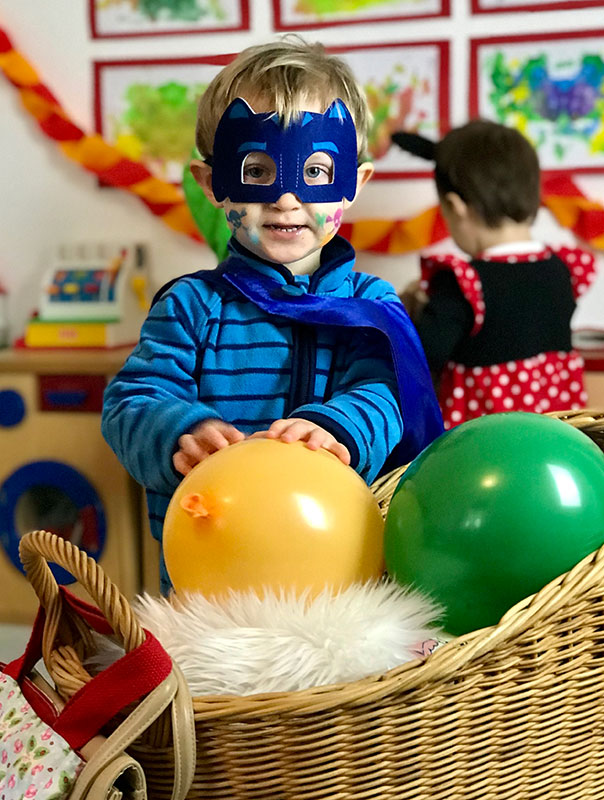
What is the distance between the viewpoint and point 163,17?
101 inches

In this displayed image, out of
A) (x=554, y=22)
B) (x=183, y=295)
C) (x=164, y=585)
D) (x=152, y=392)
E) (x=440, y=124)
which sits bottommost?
(x=164, y=585)

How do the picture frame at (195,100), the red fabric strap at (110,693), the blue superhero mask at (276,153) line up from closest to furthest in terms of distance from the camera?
the red fabric strap at (110,693)
the blue superhero mask at (276,153)
the picture frame at (195,100)

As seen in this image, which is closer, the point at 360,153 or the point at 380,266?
the point at 360,153

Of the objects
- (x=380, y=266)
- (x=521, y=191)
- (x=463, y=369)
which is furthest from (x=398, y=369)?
(x=380, y=266)

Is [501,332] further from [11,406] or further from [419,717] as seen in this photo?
[419,717]

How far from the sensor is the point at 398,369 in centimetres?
117

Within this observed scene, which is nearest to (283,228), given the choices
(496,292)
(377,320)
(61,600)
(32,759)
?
(377,320)

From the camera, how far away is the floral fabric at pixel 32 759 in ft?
2.20

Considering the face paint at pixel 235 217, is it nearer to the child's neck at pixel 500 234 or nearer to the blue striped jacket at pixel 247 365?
the blue striped jacket at pixel 247 365

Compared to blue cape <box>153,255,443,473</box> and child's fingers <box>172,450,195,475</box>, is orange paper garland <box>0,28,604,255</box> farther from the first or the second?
child's fingers <box>172,450,195,475</box>

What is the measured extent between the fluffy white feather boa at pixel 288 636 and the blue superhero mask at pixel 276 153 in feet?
1.65

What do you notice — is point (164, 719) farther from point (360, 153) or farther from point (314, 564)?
point (360, 153)

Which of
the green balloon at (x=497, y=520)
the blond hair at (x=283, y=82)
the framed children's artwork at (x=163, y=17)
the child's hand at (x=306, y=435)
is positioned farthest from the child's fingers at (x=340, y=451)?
the framed children's artwork at (x=163, y=17)

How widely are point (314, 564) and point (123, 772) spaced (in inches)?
10.2
